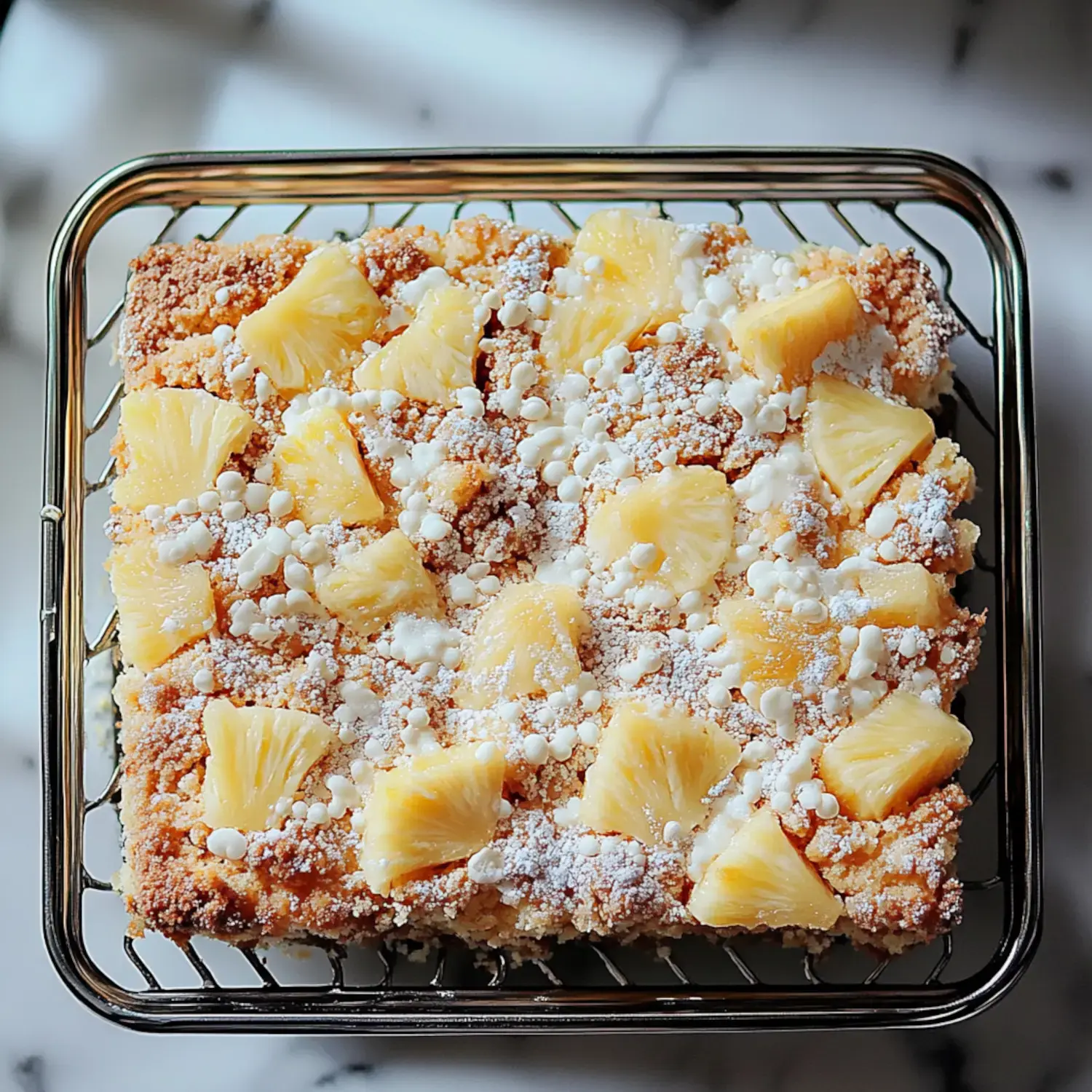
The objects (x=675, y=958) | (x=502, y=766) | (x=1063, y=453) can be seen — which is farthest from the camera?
(x=1063, y=453)

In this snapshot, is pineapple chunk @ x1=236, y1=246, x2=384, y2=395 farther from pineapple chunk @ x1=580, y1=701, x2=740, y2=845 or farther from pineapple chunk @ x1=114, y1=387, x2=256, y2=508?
pineapple chunk @ x1=580, y1=701, x2=740, y2=845

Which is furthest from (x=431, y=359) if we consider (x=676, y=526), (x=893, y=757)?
(x=893, y=757)

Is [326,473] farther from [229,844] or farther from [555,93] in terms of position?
[555,93]

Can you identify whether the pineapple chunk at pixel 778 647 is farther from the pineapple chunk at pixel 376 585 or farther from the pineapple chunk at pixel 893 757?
the pineapple chunk at pixel 376 585

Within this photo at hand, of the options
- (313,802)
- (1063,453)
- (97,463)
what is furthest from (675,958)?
(97,463)

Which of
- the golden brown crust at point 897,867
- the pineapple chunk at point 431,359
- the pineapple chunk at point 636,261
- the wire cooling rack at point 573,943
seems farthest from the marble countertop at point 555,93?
the golden brown crust at point 897,867

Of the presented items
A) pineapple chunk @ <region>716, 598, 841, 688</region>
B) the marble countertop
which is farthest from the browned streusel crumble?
the marble countertop

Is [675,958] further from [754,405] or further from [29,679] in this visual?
[29,679]
